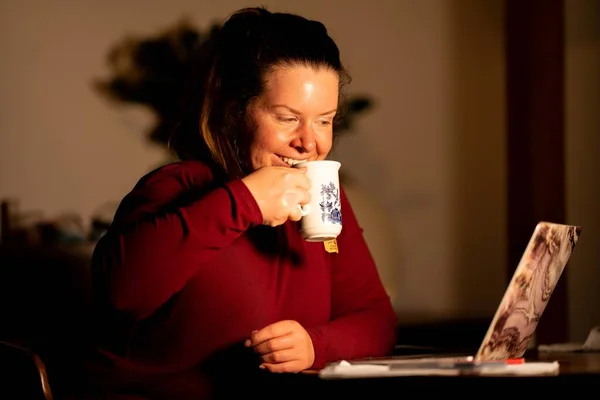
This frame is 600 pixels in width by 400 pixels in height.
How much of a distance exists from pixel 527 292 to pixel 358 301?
0.47 metres

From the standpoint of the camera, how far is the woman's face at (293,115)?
1.41 m

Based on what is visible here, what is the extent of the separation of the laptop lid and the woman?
0.89ft

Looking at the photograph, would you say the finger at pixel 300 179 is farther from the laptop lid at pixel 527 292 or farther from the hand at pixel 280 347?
the laptop lid at pixel 527 292

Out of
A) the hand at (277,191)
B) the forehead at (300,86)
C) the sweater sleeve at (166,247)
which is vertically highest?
the forehead at (300,86)

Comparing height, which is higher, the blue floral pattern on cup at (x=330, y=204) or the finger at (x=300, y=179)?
the finger at (x=300, y=179)

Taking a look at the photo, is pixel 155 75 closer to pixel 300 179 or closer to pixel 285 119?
pixel 285 119

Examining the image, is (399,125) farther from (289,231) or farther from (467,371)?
(467,371)

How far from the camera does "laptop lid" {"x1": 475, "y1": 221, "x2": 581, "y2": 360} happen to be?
44.4 inches

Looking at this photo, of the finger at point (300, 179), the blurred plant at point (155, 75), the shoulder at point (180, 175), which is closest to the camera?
the finger at point (300, 179)

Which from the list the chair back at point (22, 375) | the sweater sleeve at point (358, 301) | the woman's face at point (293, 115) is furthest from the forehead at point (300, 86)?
the chair back at point (22, 375)

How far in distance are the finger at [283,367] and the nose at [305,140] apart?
0.37 metres

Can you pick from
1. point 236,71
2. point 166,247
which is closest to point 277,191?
point 166,247

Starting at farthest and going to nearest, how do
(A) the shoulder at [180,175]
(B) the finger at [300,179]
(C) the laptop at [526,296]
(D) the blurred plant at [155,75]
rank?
(D) the blurred plant at [155,75], (A) the shoulder at [180,175], (B) the finger at [300,179], (C) the laptop at [526,296]

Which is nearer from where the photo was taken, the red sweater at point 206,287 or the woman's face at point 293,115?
the red sweater at point 206,287
